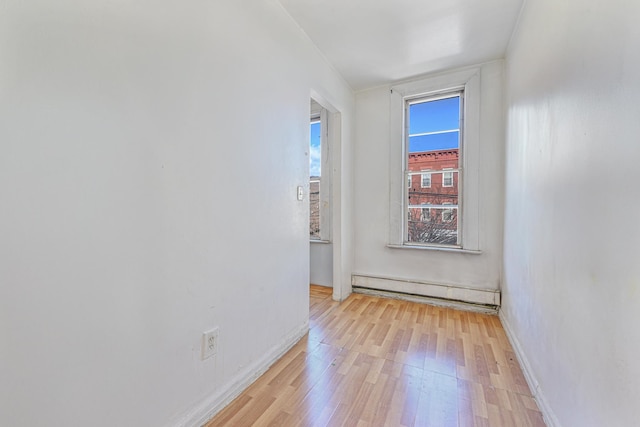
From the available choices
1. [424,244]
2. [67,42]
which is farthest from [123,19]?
[424,244]

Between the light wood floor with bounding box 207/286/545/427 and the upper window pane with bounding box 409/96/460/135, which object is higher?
the upper window pane with bounding box 409/96/460/135

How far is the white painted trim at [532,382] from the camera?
4.15 ft

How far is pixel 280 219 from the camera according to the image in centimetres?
192

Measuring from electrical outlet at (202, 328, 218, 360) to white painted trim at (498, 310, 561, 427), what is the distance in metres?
1.61

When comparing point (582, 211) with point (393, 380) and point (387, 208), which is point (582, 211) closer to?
A: point (393, 380)

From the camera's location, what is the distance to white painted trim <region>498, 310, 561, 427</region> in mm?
1266

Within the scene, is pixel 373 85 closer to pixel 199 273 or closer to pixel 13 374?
pixel 199 273

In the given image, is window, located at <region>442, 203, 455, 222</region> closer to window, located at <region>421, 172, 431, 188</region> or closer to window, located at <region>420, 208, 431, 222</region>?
window, located at <region>420, 208, 431, 222</region>

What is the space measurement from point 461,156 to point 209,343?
2798 millimetres

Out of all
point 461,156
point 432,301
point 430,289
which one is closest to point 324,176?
point 461,156

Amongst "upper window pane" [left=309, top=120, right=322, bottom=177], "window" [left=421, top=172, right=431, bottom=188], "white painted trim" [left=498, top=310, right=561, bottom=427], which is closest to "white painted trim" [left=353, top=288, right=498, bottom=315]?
"white painted trim" [left=498, top=310, right=561, bottom=427]

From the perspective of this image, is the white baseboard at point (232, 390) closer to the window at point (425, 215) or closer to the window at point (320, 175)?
the window at point (320, 175)

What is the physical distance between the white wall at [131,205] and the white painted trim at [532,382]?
151 cm

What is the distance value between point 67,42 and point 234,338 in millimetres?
1423
